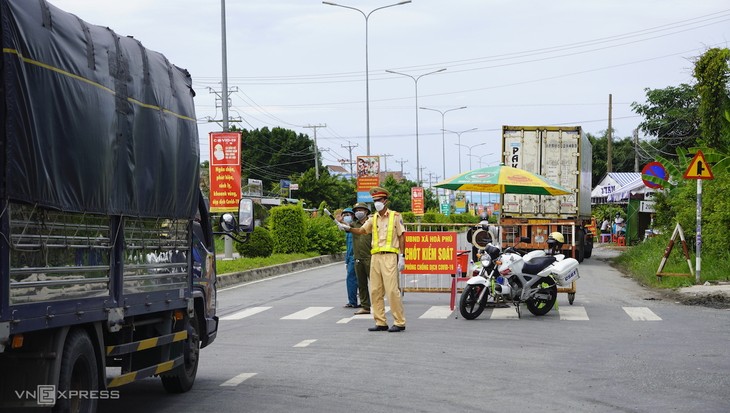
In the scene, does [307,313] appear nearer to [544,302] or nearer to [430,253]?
[430,253]

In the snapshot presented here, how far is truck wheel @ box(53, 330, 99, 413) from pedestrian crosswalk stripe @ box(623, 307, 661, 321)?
1079 centimetres

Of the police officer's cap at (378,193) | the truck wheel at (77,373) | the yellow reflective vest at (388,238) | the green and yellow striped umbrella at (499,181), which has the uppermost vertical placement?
the green and yellow striped umbrella at (499,181)

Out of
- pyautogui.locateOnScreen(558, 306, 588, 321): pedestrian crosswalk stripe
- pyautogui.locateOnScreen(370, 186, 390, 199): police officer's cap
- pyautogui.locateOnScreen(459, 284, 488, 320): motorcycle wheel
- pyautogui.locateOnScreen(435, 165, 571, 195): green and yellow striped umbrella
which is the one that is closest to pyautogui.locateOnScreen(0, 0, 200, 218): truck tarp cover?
pyautogui.locateOnScreen(370, 186, 390, 199): police officer's cap

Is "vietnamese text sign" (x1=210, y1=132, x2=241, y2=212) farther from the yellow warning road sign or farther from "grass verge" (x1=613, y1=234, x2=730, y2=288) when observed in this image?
the yellow warning road sign

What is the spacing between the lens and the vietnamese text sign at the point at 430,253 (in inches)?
704

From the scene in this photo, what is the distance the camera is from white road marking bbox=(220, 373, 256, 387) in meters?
9.35

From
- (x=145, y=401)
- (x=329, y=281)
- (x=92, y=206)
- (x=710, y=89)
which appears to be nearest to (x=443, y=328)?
(x=145, y=401)

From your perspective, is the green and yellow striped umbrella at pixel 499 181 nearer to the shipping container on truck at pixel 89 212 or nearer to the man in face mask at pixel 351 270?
the man in face mask at pixel 351 270

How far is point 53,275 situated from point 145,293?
64.0 inches

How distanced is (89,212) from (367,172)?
127 feet

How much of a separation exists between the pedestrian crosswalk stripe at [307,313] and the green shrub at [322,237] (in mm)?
19488

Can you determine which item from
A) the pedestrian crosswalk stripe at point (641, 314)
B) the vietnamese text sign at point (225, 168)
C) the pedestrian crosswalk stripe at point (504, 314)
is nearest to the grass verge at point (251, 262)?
the vietnamese text sign at point (225, 168)

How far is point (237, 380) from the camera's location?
959 cm

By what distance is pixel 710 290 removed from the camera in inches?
744
